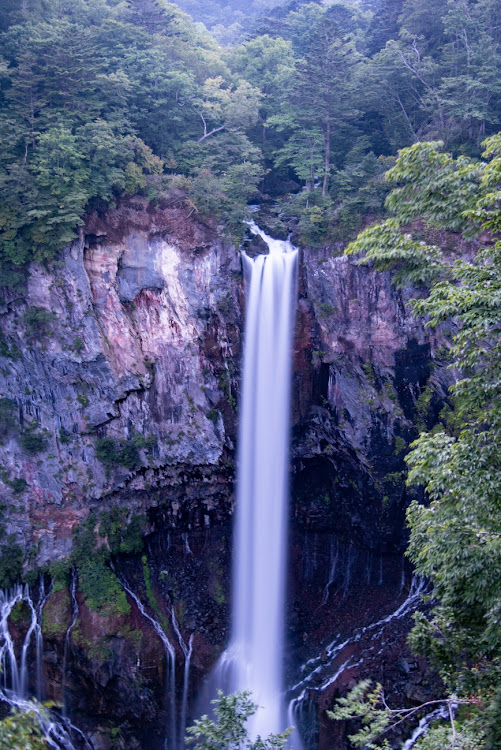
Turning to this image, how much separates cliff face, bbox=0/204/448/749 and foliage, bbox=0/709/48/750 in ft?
38.9

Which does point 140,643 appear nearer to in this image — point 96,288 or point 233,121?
point 96,288

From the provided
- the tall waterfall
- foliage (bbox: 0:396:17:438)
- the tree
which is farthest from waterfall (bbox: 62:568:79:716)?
the tree

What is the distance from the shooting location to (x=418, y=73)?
1942 cm

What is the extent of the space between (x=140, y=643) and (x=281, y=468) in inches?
262

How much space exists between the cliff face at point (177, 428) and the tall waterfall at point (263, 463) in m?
0.48

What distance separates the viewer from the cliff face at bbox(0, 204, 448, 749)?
627 inches

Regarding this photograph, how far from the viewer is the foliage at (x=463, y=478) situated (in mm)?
6242

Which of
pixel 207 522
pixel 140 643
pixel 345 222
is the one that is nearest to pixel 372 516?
pixel 207 522

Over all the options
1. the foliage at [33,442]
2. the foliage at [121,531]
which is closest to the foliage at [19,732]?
the foliage at [121,531]

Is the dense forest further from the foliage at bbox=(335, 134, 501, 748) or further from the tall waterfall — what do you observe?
the foliage at bbox=(335, 134, 501, 748)

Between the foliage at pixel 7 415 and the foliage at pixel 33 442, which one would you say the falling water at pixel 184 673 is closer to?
the foliage at pixel 33 442

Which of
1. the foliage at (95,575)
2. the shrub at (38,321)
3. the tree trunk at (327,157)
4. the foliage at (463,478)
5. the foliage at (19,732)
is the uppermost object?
the tree trunk at (327,157)

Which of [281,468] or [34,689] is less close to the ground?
[281,468]

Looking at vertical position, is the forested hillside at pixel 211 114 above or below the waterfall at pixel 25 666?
above
